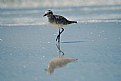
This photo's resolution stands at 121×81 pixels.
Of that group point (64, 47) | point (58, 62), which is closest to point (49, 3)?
point (64, 47)

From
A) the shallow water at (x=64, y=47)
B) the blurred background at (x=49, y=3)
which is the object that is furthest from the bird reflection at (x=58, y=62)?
the blurred background at (x=49, y=3)

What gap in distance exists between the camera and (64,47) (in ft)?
27.1

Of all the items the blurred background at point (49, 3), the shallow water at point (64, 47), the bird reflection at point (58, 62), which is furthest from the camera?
the blurred background at point (49, 3)

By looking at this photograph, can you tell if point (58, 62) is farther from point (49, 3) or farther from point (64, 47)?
point (49, 3)

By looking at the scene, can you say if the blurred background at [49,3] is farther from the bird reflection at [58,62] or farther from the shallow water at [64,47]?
the bird reflection at [58,62]

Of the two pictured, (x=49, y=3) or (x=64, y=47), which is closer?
(x=64, y=47)

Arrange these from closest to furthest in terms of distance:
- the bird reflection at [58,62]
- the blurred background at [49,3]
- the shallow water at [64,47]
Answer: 1. the shallow water at [64,47]
2. the bird reflection at [58,62]
3. the blurred background at [49,3]

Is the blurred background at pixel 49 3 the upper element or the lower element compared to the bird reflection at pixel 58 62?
lower

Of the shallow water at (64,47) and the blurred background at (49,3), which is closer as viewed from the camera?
the shallow water at (64,47)

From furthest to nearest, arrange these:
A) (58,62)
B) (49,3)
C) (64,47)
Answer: (49,3)
(64,47)
(58,62)

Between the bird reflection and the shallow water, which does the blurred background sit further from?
the bird reflection

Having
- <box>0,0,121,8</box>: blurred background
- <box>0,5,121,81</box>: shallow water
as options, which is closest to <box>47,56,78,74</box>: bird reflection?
<box>0,5,121,81</box>: shallow water

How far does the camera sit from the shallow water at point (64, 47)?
6.28 metres

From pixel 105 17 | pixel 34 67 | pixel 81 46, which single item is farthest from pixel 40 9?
pixel 34 67
